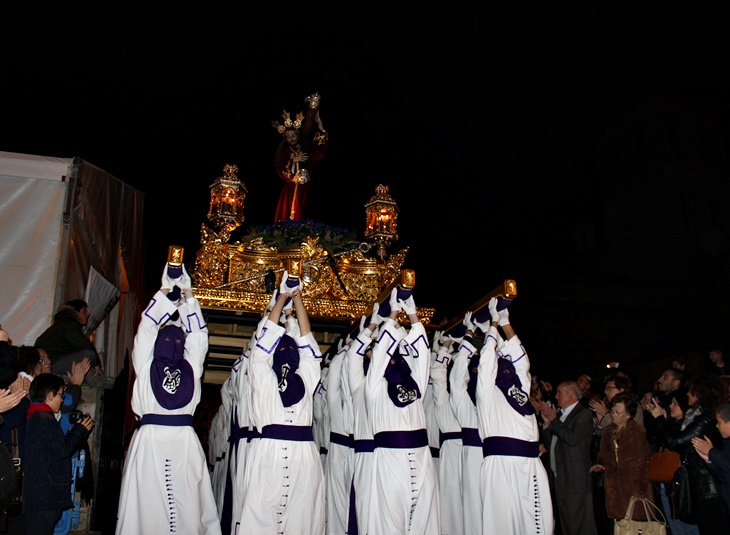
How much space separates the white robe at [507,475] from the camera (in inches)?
212

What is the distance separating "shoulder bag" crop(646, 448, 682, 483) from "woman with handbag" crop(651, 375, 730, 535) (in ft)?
1.41

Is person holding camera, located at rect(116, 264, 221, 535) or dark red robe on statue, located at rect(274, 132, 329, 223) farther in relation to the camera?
dark red robe on statue, located at rect(274, 132, 329, 223)

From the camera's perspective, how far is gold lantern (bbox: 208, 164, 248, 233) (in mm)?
9531

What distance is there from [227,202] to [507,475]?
612 cm

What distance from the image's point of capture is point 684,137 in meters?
19.9

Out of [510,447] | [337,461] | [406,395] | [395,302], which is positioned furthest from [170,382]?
[510,447]

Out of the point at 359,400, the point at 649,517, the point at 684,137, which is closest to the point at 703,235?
the point at 684,137

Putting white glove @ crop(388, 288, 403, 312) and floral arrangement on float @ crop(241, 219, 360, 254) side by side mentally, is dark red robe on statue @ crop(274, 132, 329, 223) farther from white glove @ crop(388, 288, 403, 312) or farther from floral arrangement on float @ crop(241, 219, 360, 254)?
white glove @ crop(388, 288, 403, 312)

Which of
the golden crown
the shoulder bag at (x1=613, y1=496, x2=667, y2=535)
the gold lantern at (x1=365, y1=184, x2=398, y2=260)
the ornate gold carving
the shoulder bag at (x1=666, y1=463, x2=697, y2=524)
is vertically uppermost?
the golden crown

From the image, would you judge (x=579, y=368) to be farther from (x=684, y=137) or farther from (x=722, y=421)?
(x=722, y=421)

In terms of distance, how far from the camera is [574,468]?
639 cm

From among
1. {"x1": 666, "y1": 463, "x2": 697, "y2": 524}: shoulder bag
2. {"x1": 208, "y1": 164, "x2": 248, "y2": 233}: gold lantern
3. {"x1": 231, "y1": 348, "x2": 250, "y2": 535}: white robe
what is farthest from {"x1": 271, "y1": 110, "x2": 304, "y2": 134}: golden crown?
{"x1": 666, "y1": 463, "x2": 697, "y2": 524}: shoulder bag

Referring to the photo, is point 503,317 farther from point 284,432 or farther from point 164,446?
point 164,446

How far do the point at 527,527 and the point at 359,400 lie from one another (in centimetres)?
186
